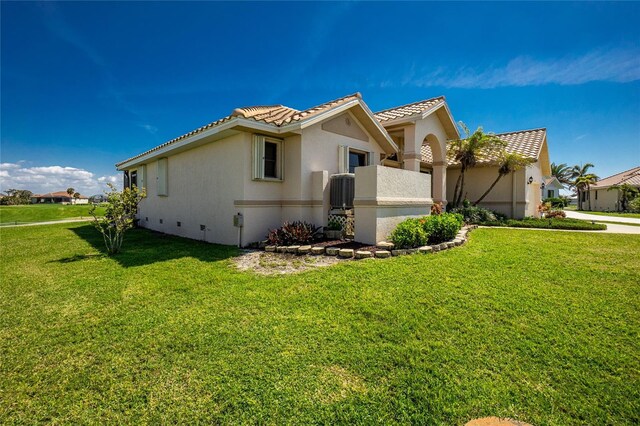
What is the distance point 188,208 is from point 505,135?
71.3 ft

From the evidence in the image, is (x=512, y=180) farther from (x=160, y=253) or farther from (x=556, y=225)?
(x=160, y=253)

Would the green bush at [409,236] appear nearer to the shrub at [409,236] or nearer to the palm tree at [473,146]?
the shrub at [409,236]

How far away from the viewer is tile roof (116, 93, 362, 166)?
8419 mm

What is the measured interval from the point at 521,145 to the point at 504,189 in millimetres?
3400

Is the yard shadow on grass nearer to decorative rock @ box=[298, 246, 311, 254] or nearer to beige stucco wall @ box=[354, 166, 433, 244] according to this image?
decorative rock @ box=[298, 246, 311, 254]

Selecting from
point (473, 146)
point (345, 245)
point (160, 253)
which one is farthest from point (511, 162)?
point (160, 253)

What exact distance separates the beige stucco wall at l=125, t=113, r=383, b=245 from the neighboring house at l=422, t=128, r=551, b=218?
9.00 m

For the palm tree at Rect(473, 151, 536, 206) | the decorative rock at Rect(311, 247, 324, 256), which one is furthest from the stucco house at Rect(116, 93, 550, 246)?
the palm tree at Rect(473, 151, 536, 206)

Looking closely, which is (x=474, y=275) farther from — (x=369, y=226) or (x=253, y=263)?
(x=253, y=263)

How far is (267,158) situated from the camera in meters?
9.48

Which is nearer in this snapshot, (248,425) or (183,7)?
(248,425)

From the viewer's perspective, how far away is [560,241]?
9.25m

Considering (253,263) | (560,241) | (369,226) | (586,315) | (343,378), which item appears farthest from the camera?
(560,241)

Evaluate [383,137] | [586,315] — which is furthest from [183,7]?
[586,315]
